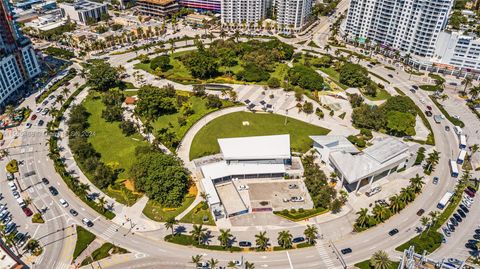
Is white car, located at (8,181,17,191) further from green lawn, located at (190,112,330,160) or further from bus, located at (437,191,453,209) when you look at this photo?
bus, located at (437,191,453,209)

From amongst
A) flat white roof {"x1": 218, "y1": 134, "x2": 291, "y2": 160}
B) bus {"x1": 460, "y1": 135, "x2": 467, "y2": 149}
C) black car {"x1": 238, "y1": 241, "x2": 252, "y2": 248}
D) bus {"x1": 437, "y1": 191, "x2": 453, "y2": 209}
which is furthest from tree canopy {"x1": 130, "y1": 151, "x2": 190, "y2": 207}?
bus {"x1": 460, "y1": 135, "x2": 467, "y2": 149}

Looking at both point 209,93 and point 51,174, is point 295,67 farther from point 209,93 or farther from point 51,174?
point 51,174

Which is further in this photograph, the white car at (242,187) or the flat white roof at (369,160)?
the white car at (242,187)

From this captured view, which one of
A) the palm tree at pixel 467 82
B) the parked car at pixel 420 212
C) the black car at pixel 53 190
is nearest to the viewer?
the parked car at pixel 420 212

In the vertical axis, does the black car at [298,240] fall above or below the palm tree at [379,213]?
below

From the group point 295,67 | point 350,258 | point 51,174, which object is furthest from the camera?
point 295,67

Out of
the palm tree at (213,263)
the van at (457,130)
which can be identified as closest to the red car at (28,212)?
the palm tree at (213,263)

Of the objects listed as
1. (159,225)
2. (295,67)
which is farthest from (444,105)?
(159,225)

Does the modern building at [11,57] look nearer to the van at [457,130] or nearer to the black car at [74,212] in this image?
the black car at [74,212]
